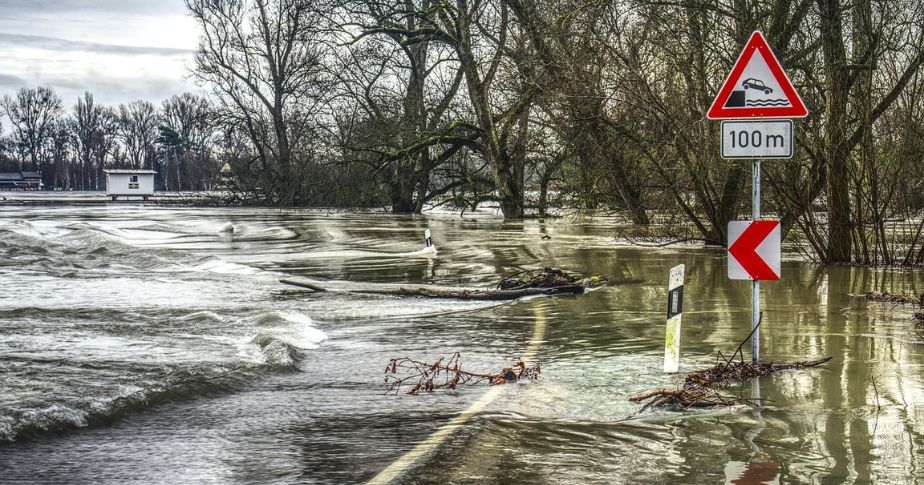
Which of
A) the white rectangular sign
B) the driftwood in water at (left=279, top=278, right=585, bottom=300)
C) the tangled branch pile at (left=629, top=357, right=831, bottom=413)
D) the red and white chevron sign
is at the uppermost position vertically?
the white rectangular sign

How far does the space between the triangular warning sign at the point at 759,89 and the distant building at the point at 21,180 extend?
142 meters

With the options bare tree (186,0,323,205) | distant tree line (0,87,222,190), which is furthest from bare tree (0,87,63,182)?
bare tree (186,0,323,205)

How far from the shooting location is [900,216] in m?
19.2

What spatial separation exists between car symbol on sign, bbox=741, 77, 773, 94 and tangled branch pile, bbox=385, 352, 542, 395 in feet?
9.46

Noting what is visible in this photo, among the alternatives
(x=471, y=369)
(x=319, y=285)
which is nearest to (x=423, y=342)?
(x=471, y=369)

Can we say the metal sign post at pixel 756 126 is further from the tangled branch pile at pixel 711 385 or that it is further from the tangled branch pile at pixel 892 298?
the tangled branch pile at pixel 892 298

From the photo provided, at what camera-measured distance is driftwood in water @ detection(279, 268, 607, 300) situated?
14703mm

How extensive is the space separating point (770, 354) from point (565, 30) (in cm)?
1692

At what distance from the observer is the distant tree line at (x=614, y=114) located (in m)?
17.8

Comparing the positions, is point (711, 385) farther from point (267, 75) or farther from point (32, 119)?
point (32, 119)

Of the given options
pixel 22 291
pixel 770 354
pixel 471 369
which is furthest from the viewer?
pixel 22 291

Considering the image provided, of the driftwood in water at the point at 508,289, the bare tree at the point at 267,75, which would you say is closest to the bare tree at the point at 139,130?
the bare tree at the point at 267,75

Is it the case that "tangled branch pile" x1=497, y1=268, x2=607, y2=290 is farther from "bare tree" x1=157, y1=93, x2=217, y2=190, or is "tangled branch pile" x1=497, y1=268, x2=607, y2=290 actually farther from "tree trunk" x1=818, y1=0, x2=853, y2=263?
"bare tree" x1=157, y1=93, x2=217, y2=190

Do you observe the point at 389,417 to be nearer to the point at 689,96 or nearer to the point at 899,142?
the point at 899,142
